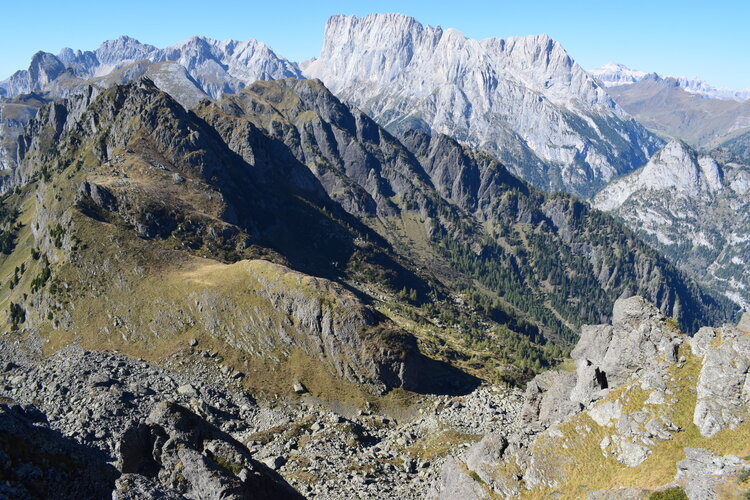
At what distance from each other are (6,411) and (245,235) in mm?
154530

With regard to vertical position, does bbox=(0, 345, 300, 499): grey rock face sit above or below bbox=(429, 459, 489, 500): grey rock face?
above

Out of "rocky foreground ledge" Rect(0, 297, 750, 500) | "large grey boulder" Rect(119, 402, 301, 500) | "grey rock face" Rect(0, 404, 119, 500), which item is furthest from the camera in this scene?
"rocky foreground ledge" Rect(0, 297, 750, 500)

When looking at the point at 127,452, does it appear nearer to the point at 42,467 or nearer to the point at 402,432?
the point at 42,467

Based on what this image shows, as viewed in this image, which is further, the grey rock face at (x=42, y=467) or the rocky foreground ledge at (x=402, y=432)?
the rocky foreground ledge at (x=402, y=432)

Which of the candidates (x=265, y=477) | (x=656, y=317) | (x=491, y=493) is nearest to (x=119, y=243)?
(x=265, y=477)

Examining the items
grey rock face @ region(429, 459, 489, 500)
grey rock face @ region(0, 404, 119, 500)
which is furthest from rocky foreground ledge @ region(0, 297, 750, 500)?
grey rock face @ region(429, 459, 489, 500)

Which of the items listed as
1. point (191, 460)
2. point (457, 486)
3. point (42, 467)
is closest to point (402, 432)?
point (457, 486)

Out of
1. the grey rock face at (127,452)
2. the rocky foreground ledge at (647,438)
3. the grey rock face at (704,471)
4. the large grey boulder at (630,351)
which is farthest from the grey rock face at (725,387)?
the grey rock face at (127,452)

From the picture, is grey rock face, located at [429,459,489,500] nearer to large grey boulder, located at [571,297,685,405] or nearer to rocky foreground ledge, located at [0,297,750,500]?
rocky foreground ledge, located at [0,297,750,500]

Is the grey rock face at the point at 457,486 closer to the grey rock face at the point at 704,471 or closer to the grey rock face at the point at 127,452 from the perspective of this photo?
the grey rock face at the point at 704,471

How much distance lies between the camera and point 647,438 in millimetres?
51469

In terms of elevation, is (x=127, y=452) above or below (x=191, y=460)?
above

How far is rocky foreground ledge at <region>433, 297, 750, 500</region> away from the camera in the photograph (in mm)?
45375

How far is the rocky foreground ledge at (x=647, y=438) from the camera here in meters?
45.4
